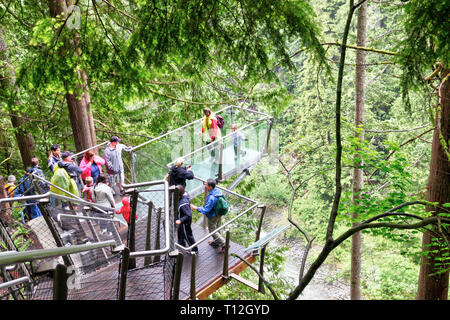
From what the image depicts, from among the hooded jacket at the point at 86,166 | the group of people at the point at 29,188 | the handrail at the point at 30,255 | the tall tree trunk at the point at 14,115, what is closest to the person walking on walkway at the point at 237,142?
the hooded jacket at the point at 86,166

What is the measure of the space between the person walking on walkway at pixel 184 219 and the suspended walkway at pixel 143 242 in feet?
0.67

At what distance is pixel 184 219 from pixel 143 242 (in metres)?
0.80

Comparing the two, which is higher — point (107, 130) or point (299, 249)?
point (107, 130)

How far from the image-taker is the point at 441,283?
17.6ft

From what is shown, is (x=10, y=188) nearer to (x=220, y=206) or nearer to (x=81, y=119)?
(x=81, y=119)

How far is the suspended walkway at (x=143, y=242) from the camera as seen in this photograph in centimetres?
269

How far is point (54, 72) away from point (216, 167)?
4.47m

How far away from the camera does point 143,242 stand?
5.61m

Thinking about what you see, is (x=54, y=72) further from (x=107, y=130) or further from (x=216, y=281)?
(x=107, y=130)

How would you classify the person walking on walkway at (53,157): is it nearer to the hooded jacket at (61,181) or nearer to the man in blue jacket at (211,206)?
the hooded jacket at (61,181)

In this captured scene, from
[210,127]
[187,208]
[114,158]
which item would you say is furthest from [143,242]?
[210,127]

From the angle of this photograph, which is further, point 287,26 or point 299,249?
point 299,249

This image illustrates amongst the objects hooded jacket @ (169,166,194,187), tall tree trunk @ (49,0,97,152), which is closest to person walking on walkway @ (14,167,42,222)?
tall tree trunk @ (49,0,97,152)
